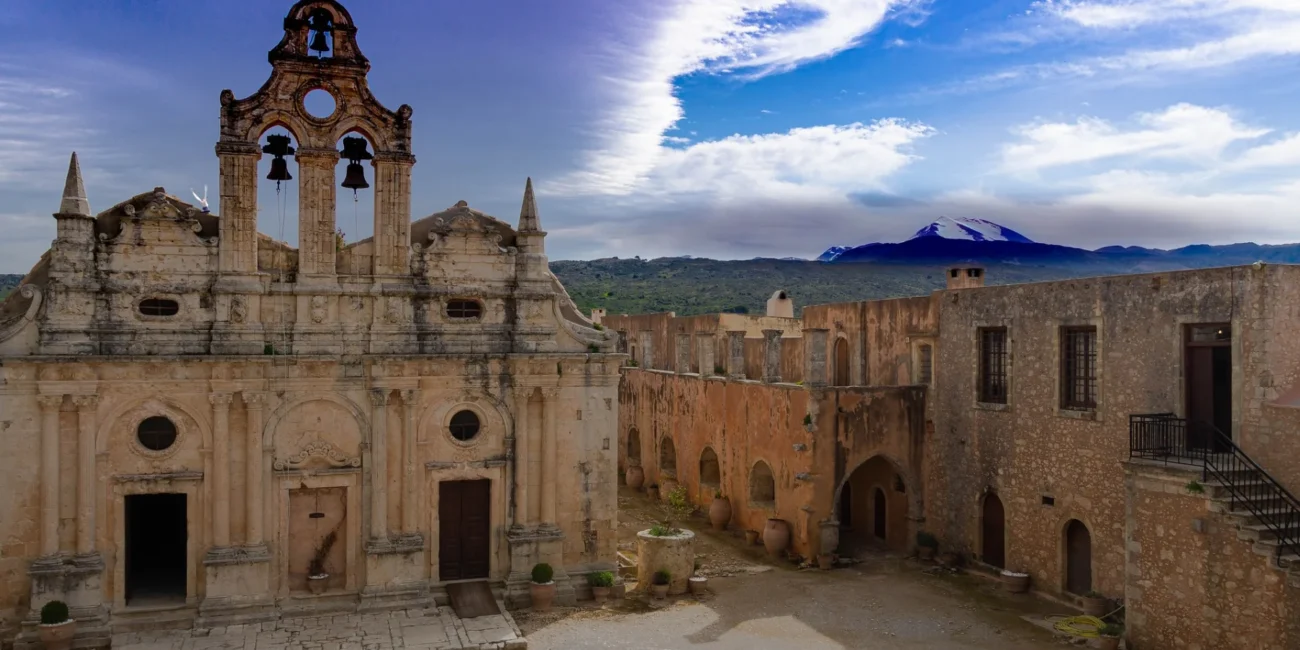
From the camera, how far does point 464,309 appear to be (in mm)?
19844

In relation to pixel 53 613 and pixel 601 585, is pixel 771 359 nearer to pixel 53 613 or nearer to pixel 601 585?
pixel 601 585

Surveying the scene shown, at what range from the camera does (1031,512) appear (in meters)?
20.8

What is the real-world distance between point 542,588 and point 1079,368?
11.9 meters

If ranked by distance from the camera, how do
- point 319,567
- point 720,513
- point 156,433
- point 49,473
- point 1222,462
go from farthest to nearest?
point 720,513
point 319,567
point 156,433
point 49,473
point 1222,462

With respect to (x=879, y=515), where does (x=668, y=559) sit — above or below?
above

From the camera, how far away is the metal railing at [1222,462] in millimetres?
14859

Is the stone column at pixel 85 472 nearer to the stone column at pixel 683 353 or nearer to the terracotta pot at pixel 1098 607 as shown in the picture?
the stone column at pixel 683 353

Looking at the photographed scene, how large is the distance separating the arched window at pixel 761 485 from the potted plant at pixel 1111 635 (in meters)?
9.69

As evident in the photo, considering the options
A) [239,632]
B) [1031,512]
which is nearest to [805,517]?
[1031,512]

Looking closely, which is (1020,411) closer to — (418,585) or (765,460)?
(765,460)

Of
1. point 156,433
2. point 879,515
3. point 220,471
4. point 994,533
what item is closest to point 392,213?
point 220,471

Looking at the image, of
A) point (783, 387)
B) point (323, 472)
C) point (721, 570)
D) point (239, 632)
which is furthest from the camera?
point (783, 387)

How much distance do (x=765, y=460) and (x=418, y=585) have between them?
985 cm

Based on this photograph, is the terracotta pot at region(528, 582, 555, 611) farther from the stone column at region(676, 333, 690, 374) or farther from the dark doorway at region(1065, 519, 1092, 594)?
the stone column at region(676, 333, 690, 374)
